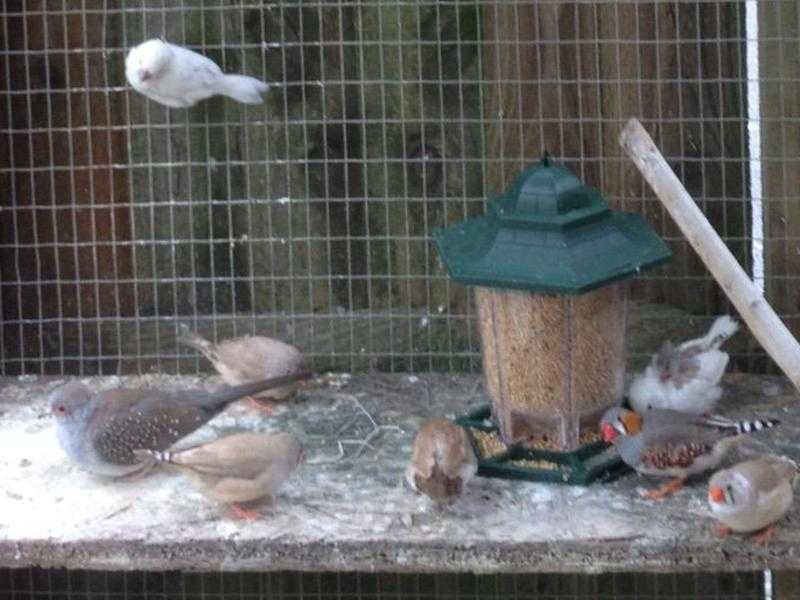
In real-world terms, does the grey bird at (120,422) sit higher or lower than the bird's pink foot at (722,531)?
higher

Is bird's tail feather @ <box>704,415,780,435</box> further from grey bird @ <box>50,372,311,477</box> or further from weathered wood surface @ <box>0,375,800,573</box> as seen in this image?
grey bird @ <box>50,372,311,477</box>

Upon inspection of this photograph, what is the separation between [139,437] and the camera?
5.45 meters

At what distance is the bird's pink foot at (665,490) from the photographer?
208 inches

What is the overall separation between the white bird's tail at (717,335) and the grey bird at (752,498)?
90 cm

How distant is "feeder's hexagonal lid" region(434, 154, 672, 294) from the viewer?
5.25 m

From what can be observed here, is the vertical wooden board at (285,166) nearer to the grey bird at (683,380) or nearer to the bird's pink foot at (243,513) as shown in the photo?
the grey bird at (683,380)

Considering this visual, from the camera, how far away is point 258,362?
6.03 metres

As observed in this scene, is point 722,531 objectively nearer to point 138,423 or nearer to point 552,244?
point 552,244

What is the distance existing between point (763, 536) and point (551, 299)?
89cm

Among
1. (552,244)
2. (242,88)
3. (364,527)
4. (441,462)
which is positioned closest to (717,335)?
(552,244)

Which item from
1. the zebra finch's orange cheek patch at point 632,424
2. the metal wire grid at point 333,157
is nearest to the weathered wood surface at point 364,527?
the zebra finch's orange cheek patch at point 632,424

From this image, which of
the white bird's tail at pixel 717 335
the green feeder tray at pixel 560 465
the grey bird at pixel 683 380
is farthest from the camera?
the white bird's tail at pixel 717 335

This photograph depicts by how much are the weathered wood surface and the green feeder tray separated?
3 cm

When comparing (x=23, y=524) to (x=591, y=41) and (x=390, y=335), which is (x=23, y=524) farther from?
(x=591, y=41)
